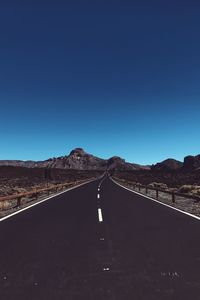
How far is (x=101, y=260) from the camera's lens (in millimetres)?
7625

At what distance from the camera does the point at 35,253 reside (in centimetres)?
840

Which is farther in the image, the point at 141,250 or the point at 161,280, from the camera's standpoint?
the point at 141,250

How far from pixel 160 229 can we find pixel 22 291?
21.6 ft

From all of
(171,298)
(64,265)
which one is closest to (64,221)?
(64,265)

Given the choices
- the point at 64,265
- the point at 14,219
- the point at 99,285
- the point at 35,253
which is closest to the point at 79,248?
the point at 35,253

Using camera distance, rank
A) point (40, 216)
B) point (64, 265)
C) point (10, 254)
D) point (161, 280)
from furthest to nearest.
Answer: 1. point (40, 216)
2. point (10, 254)
3. point (64, 265)
4. point (161, 280)

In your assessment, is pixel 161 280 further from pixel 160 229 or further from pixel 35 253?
pixel 160 229

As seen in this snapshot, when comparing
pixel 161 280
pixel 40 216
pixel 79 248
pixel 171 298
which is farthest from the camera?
pixel 40 216

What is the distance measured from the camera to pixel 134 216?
1512 cm

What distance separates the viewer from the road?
5.64 metres

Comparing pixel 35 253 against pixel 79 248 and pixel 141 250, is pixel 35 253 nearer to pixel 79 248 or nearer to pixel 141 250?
pixel 79 248

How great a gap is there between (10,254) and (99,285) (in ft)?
9.91

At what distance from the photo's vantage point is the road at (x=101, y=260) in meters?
5.64

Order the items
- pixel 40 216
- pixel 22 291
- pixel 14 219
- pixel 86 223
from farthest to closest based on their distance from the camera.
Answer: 1. pixel 40 216
2. pixel 14 219
3. pixel 86 223
4. pixel 22 291
